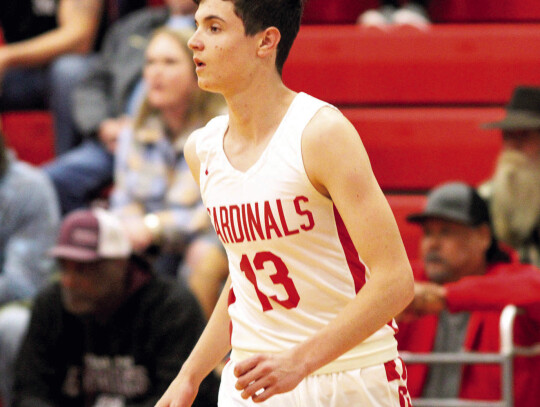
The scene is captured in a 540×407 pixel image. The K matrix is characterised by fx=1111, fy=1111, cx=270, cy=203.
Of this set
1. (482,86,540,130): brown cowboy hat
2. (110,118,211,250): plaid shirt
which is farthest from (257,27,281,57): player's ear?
(482,86,540,130): brown cowboy hat

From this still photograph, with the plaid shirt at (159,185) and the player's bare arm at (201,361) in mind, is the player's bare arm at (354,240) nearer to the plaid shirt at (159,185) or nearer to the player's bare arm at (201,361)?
the player's bare arm at (201,361)

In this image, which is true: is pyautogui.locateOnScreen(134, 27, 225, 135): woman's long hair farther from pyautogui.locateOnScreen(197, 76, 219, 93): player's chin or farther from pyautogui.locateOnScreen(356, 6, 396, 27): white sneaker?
pyautogui.locateOnScreen(197, 76, 219, 93): player's chin

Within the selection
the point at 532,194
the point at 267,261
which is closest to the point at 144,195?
the point at 532,194

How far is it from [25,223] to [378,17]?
7.16ft

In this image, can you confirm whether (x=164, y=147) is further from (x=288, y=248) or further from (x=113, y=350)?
(x=288, y=248)

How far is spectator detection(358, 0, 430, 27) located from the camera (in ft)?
19.0

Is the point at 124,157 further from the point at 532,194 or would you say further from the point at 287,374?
the point at 287,374

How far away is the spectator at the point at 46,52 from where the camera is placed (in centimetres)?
581

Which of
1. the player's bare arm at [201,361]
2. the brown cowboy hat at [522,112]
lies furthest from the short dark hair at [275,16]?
the brown cowboy hat at [522,112]

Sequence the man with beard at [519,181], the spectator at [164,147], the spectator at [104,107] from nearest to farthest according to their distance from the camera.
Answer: the man with beard at [519,181] < the spectator at [164,147] < the spectator at [104,107]

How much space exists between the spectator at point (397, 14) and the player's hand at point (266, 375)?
12.9 feet

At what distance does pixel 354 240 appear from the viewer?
7.41ft

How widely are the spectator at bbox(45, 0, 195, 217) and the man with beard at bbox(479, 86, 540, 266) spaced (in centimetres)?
166

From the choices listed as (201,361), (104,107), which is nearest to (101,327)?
(104,107)
